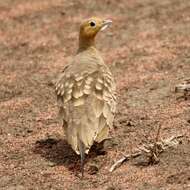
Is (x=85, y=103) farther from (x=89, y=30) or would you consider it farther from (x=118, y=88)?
(x=118, y=88)

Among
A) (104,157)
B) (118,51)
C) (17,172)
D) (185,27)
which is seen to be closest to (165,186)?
A: (104,157)

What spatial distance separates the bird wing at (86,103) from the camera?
24.0ft

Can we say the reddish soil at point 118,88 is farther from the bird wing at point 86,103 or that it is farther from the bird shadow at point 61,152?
the bird wing at point 86,103

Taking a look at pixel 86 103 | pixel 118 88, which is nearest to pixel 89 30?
pixel 118 88

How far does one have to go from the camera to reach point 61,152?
8117mm

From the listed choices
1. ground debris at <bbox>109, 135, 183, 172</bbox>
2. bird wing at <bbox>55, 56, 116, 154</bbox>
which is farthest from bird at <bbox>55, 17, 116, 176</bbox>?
ground debris at <bbox>109, 135, 183, 172</bbox>

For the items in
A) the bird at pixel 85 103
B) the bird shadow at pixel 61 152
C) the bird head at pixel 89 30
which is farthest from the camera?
the bird head at pixel 89 30

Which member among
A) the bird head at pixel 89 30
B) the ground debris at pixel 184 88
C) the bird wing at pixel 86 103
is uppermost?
the bird head at pixel 89 30

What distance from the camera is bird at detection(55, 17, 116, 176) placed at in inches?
287

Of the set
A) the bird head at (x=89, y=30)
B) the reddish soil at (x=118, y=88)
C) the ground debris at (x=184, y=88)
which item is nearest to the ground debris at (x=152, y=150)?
the reddish soil at (x=118, y=88)

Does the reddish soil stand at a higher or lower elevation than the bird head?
lower

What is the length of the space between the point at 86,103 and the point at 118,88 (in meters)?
2.72

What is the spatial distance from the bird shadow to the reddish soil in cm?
1

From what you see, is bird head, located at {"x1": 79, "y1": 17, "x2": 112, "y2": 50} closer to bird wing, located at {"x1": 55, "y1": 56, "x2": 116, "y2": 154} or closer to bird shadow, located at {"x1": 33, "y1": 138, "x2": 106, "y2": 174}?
bird wing, located at {"x1": 55, "y1": 56, "x2": 116, "y2": 154}
